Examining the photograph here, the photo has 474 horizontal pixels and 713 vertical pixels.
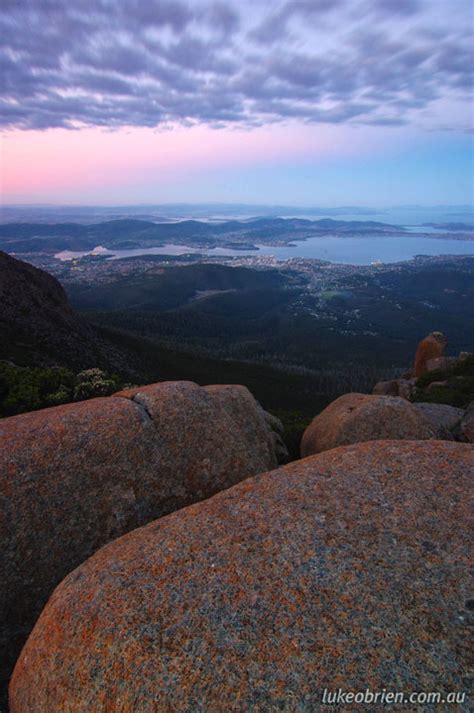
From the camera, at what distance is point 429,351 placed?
62500 millimetres

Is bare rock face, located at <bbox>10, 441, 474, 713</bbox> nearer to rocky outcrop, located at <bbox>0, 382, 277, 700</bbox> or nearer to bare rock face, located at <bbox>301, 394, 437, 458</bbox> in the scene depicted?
rocky outcrop, located at <bbox>0, 382, 277, 700</bbox>

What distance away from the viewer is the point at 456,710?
4.25 metres

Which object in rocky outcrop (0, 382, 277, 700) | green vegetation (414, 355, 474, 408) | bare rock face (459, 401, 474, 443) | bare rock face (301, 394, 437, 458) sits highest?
rocky outcrop (0, 382, 277, 700)

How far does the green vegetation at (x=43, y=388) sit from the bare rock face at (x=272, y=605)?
14.9 metres

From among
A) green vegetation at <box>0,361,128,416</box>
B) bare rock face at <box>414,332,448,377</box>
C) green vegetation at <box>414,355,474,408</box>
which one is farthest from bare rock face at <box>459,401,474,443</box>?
bare rock face at <box>414,332,448,377</box>

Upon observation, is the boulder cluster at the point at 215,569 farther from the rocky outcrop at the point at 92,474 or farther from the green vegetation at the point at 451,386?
the green vegetation at the point at 451,386

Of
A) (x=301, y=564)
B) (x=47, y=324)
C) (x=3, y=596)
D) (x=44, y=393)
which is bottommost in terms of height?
(x=47, y=324)

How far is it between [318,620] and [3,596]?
6806 millimetres

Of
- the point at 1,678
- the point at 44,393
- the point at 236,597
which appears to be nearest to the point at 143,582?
the point at 236,597

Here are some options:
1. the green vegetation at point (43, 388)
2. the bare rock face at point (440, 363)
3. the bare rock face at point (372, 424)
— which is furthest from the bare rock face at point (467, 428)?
the bare rock face at point (440, 363)

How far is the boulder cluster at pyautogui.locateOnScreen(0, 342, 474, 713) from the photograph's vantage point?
16.3ft

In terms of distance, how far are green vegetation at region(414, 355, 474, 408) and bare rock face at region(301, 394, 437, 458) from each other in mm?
23860

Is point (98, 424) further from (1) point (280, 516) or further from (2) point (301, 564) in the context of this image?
(2) point (301, 564)

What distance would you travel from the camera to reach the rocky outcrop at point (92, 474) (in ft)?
26.9
